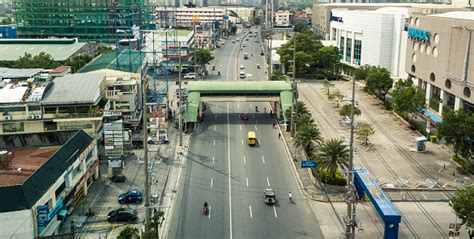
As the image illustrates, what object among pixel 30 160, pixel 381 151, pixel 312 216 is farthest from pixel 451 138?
pixel 30 160

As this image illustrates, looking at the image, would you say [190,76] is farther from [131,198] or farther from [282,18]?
[282,18]

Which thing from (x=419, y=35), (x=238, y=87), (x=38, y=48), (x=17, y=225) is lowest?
(x=17, y=225)

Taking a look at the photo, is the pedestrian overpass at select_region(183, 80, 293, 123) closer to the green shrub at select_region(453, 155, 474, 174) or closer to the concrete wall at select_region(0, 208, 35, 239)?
the green shrub at select_region(453, 155, 474, 174)

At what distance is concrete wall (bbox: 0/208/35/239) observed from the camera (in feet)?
69.5

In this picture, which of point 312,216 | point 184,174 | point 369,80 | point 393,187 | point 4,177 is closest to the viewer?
point 4,177

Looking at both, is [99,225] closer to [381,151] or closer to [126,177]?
[126,177]

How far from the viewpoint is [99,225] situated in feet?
85.6

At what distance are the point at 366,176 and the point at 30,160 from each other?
18654mm

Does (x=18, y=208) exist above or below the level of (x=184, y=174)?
above

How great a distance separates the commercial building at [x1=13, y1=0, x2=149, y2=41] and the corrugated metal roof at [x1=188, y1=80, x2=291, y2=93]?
176ft

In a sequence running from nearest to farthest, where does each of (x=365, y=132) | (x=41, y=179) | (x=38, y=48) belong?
(x=41, y=179)
(x=365, y=132)
(x=38, y=48)

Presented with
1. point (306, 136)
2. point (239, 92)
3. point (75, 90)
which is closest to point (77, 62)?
point (239, 92)

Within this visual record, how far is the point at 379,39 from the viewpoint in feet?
238

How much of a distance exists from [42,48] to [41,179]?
188 feet
